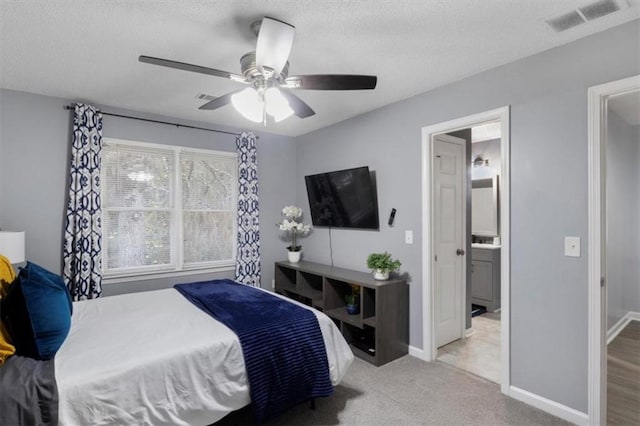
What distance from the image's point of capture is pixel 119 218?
3.59 m

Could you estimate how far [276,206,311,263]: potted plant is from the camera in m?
4.44

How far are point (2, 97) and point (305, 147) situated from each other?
3132mm

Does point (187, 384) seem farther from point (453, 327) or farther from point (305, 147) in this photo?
point (305, 147)

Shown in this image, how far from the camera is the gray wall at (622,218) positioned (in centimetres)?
359

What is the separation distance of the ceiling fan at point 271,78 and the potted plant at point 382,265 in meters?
1.54

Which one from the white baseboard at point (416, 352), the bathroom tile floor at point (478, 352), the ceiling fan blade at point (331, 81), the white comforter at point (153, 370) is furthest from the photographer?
the white baseboard at point (416, 352)

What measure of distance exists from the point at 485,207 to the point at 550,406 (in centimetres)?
331

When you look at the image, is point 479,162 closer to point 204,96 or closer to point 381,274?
point 381,274

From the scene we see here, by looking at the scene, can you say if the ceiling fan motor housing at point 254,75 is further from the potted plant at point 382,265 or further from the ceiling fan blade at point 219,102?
the potted plant at point 382,265

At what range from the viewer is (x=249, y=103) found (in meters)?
2.25

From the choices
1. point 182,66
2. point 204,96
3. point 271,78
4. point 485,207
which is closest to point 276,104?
point 271,78

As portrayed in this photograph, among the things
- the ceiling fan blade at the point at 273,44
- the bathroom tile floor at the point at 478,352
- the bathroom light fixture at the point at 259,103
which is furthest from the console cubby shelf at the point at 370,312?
the ceiling fan blade at the point at 273,44

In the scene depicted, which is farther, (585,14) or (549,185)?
(549,185)

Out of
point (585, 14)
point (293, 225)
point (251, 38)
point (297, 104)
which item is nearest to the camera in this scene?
point (585, 14)
